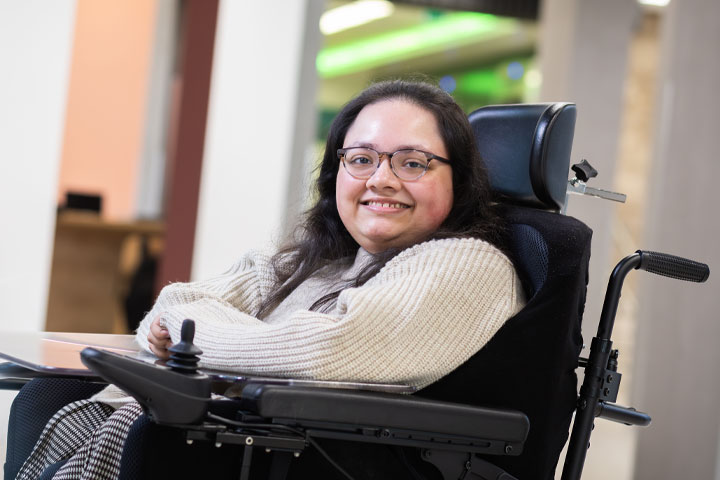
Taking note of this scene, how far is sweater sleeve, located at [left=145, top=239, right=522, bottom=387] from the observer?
1.45 m

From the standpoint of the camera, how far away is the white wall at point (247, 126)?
4207 millimetres

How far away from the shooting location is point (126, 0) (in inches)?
392

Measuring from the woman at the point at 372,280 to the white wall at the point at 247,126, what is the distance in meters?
2.15

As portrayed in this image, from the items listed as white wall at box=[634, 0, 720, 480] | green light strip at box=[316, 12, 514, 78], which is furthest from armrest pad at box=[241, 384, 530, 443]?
green light strip at box=[316, 12, 514, 78]

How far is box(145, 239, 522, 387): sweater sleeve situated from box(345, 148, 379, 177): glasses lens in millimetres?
240

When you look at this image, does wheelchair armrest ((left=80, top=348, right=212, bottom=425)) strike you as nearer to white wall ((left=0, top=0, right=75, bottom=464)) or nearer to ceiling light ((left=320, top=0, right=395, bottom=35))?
white wall ((left=0, top=0, right=75, bottom=464))

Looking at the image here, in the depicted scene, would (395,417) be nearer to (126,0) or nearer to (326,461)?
(326,461)

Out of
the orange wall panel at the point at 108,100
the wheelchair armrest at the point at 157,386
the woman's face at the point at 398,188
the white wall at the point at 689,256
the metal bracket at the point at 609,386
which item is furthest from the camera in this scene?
the orange wall panel at the point at 108,100

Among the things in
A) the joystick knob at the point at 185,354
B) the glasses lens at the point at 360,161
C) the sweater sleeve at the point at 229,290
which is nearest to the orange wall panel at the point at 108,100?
the sweater sleeve at the point at 229,290

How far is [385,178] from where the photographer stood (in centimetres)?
177

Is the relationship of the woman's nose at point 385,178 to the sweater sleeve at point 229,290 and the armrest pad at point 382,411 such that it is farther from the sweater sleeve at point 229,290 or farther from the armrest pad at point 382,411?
the armrest pad at point 382,411

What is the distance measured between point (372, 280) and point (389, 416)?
1.12 feet

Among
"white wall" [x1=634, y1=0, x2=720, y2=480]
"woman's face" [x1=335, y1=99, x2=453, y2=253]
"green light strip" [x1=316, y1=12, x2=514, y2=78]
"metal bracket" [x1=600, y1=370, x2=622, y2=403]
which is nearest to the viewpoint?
"metal bracket" [x1=600, y1=370, x2=622, y2=403]

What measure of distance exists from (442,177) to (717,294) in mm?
2254
